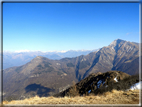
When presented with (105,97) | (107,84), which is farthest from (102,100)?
(107,84)

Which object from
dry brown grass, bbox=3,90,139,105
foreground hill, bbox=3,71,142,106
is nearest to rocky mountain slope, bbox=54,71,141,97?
foreground hill, bbox=3,71,142,106

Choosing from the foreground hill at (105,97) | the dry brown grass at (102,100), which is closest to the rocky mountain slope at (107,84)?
the foreground hill at (105,97)

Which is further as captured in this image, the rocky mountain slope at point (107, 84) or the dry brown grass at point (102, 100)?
the rocky mountain slope at point (107, 84)

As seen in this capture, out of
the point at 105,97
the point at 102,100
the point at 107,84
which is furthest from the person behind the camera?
the point at 107,84


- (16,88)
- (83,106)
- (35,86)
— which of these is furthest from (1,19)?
(16,88)

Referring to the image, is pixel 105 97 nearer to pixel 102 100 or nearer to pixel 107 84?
pixel 102 100

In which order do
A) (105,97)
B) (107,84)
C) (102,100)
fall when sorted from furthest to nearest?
(107,84)
(105,97)
(102,100)

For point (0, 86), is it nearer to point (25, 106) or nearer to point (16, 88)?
point (25, 106)

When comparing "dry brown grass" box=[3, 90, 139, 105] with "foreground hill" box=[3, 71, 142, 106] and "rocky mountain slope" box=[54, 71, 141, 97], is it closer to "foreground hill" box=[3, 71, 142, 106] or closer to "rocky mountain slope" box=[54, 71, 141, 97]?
"foreground hill" box=[3, 71, 142, 106]

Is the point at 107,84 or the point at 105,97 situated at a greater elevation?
the point at 105,97

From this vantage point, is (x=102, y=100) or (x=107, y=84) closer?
(x=102, y=100)

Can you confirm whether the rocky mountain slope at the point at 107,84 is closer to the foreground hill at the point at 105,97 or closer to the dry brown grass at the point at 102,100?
the foreground hill at the point at 105,97

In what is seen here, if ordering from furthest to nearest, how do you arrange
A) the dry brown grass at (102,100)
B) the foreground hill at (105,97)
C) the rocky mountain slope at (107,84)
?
1. the rocky mountain slope at (107,84)
2. the foreground hill at (105,97)
3. the dry brown grass at (102,100)
